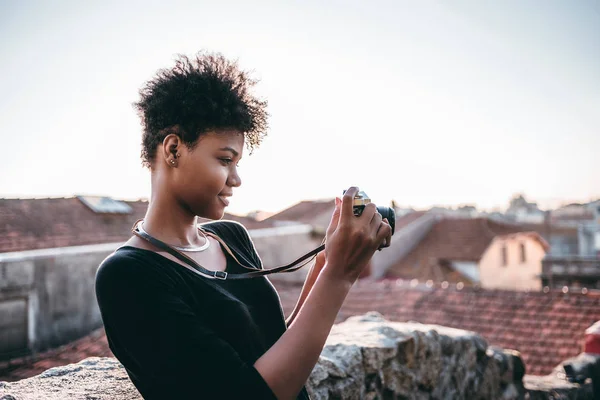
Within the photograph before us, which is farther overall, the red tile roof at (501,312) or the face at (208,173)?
the red tile roof at (501,312)

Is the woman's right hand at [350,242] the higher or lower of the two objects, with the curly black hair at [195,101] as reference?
lower

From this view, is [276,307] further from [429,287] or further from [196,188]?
[429,287]

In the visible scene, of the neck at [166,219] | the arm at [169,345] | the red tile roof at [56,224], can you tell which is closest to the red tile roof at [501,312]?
the red tile roof at [56,224]

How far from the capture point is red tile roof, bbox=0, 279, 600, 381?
24.0 ft

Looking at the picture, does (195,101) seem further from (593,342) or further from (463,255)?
(463,255)

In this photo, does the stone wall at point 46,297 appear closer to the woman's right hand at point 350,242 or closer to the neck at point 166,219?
the neck at point 166,219

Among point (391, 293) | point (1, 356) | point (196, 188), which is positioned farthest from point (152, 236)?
point (391, 293)

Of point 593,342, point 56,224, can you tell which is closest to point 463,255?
point 593,342

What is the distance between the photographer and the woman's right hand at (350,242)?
43.8 inches

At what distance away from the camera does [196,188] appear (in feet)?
3.99

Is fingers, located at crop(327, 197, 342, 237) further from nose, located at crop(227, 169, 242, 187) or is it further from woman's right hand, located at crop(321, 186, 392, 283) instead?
nose, located at crop(227, 169, 242, 187)

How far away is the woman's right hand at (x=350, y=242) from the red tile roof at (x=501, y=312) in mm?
5447

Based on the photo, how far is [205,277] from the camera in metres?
1.18

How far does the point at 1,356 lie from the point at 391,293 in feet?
21.8
